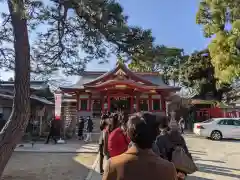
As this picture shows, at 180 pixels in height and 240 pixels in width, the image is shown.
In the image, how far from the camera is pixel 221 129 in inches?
601

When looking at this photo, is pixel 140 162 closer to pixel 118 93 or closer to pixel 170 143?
pixel 170 143

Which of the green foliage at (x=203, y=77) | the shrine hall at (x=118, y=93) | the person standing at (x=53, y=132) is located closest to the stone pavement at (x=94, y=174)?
the person standing at (x=53, y=132)

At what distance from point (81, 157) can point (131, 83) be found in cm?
1221

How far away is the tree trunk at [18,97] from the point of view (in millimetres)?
4628

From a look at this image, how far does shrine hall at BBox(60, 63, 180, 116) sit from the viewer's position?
70.9 ft

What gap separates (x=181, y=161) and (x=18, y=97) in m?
3.16

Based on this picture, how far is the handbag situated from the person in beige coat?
208 centimetres

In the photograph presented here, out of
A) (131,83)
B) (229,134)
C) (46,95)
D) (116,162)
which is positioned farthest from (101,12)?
(46,95)

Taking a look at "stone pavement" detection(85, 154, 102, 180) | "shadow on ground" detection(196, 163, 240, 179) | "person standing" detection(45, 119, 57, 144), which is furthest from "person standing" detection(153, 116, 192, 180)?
"person standing" detection(45, 119, 57, 144)

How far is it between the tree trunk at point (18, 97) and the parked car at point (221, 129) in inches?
509

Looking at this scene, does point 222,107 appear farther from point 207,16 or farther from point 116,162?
point 116,162

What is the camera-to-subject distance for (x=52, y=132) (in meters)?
14.3

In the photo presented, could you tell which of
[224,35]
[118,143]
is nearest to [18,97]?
[118,143]

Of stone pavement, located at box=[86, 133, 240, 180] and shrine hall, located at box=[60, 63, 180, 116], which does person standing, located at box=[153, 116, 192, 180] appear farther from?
shrine hall, located at box=[60, 63, 180, 116]
